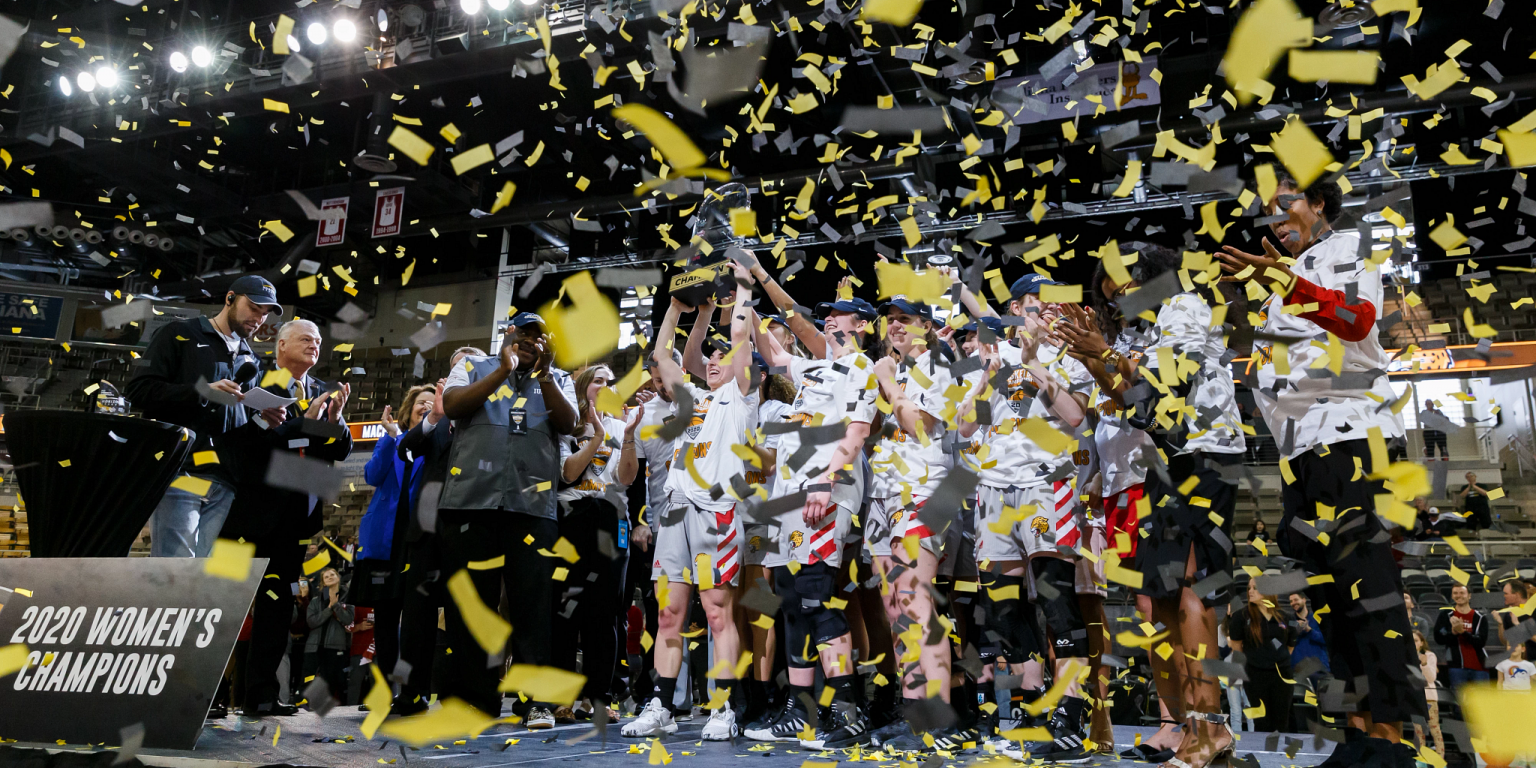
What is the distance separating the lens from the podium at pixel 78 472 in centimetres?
236

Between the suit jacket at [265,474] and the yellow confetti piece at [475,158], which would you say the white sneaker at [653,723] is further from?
the yellow confetti piece at [475,158]

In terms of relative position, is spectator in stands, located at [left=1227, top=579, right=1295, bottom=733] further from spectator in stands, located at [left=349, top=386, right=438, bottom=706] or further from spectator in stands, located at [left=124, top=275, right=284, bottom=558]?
spectator in stands, located at [left=124, top=275, right=284, bottom=558]

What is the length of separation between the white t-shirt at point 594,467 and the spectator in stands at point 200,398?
94cm

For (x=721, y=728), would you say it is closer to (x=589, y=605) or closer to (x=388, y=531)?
(x=589, y=605)

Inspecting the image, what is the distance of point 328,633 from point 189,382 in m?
3.69

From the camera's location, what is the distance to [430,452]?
10.3 feet

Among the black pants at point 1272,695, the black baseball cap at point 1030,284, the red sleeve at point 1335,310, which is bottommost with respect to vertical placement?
the black pants at point 1272,695

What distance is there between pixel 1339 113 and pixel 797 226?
465cm

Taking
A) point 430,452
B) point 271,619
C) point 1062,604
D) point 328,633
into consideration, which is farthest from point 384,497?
point 328,633

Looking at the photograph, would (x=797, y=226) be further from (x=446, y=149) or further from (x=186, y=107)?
(x=186, y=107)

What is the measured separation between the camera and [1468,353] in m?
8.73

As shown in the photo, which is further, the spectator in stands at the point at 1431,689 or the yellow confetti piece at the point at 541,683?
the spectator in stands at the point at 1431,689

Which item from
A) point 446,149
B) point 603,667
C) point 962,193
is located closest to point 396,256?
point 446,149

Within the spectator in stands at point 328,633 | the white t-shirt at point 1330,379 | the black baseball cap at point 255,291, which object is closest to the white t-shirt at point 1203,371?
the white t-shirt at point 1330,379
